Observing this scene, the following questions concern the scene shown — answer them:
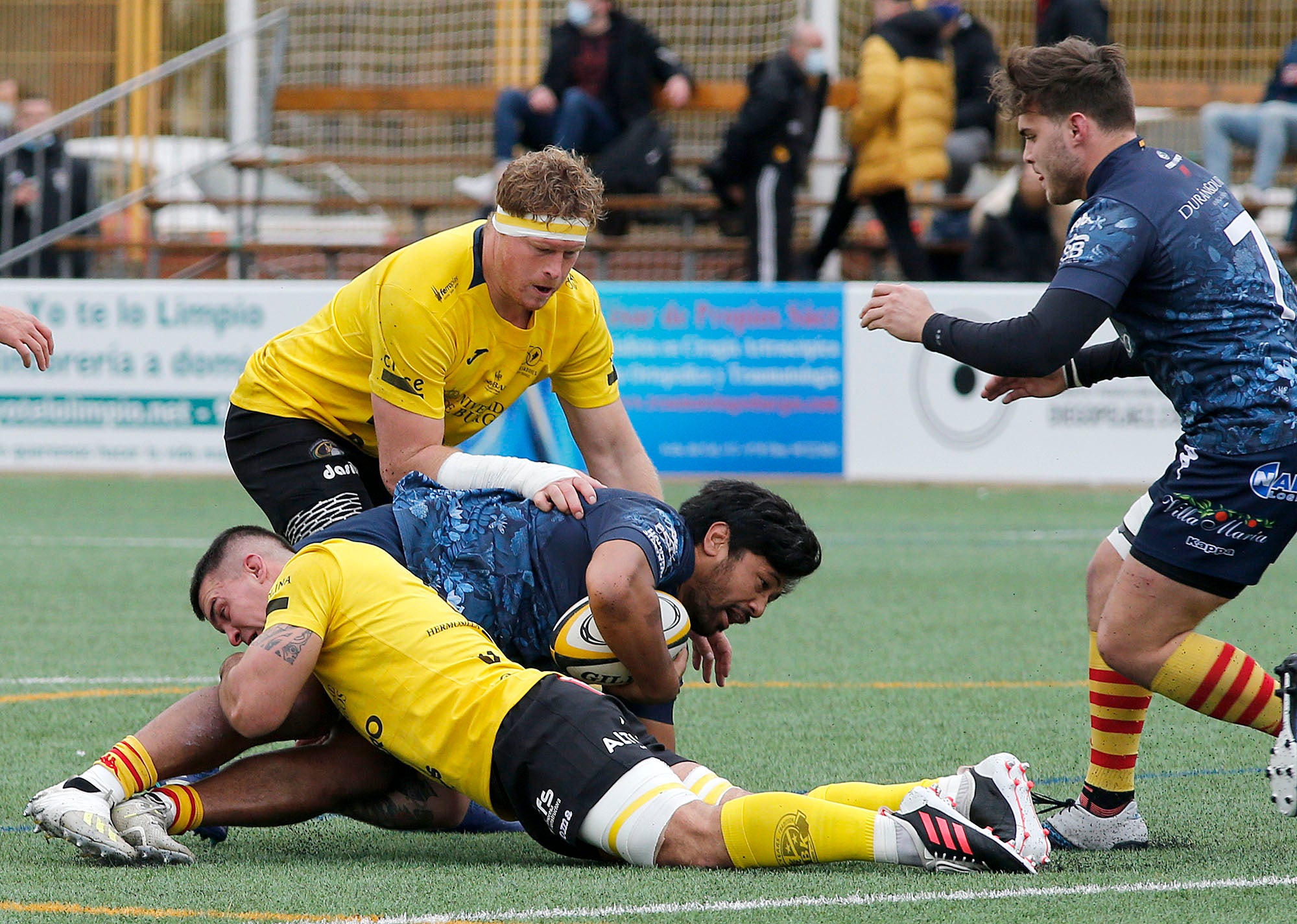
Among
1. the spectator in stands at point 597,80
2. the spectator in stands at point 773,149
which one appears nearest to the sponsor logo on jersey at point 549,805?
the spectator in stands at point 773,149

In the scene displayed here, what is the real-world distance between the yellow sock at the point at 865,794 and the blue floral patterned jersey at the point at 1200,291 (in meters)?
0.98

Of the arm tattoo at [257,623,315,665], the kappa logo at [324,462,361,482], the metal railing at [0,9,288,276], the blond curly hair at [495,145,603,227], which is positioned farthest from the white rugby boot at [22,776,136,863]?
the metal railing at [0,9,288,276]

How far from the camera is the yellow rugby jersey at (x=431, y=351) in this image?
4703mm

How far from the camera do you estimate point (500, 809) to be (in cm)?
374

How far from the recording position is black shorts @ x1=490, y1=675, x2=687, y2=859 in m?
3.61

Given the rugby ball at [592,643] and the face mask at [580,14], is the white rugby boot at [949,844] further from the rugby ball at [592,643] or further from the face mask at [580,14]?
the face mask at [580,14]

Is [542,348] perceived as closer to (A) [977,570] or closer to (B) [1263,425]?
(B) [1263,425]

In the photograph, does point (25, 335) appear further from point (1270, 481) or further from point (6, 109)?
point (6, 109)

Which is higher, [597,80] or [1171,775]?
[597,80]

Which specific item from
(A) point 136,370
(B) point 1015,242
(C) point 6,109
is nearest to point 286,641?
(A) point 136,370

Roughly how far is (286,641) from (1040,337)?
5.50 ft

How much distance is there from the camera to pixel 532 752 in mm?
3621

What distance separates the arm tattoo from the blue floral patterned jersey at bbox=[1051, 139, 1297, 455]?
68.0 inches

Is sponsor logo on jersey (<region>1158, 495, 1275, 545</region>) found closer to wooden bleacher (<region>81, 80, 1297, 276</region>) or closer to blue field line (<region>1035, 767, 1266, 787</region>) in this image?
blue field line (<region>1035, 767, 1266, 787</region>)
